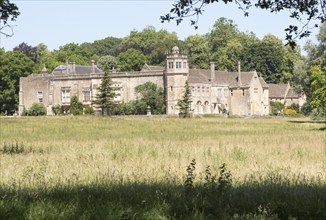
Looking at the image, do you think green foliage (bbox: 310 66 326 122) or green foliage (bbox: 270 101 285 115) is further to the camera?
green foliage (bbox: 270 101 285 115)

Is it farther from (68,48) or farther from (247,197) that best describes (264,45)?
(247,197)

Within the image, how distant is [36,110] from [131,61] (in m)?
30.8

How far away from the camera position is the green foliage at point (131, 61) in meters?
121

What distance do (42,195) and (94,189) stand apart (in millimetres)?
1139

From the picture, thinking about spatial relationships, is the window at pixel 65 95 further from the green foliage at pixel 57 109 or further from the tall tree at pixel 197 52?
the tall tree at pixel 197 52

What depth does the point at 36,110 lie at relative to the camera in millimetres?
95812

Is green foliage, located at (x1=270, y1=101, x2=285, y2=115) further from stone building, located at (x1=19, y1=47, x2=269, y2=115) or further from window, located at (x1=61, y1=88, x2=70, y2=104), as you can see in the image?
window, located at (x1=61, y1=88, x2=70, y2=104)

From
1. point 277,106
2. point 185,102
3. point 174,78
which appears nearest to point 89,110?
point 174,78

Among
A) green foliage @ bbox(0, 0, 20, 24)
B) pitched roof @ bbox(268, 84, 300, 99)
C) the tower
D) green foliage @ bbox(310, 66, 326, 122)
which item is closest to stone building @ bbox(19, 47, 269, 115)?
the tower

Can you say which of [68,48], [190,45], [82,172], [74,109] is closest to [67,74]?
[74,109]

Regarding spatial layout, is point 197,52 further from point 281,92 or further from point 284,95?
point 284,95

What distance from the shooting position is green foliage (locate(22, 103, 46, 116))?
94938mm

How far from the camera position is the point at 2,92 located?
102 metres

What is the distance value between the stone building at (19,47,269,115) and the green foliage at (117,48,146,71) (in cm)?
1818
